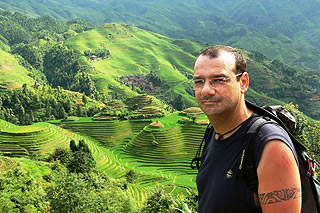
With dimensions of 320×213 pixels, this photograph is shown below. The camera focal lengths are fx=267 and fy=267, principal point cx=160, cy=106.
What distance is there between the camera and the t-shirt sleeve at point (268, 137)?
206 centimetres

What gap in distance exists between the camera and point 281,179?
6.62 feet

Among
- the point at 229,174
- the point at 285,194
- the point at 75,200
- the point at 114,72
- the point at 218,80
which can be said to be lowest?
the point at 114,72

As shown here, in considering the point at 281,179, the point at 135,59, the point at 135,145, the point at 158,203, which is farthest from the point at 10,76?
the point at 281,179

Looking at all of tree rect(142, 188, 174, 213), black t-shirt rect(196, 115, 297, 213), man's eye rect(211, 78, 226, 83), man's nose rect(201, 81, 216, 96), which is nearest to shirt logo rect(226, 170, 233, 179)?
black t-shirt rect(196, 115, 297, 213)

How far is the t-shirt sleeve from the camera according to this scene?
2063 millimetres

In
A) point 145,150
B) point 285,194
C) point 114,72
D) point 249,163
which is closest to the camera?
point 285,194

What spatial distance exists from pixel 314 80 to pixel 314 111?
38857mm

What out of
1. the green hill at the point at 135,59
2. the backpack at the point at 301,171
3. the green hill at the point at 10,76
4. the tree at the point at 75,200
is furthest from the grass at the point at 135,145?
the green hill at the point at 135,59

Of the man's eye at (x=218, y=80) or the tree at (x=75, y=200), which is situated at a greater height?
the man's eye at (x=218, y=80)

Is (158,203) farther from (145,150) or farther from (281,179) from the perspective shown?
(145,150)

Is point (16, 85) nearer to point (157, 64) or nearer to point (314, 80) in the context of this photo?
point (157, 64)

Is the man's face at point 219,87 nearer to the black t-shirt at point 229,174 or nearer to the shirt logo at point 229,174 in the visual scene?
the black t-shirt at point 229,174

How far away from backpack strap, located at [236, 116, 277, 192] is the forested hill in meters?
77.7

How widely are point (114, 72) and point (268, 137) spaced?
443ft
